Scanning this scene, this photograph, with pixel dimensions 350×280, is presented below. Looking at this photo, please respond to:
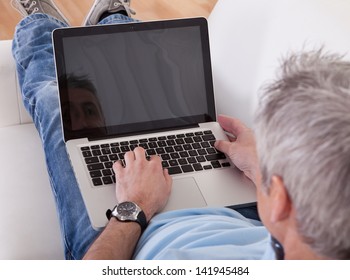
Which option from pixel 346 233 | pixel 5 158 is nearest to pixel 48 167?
pixel 5 158

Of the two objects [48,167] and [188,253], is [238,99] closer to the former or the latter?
[48,167]

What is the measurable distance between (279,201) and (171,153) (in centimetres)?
60

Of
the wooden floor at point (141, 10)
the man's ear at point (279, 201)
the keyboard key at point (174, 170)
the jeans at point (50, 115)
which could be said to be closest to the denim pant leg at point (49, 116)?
the jeans at point (50, 115)

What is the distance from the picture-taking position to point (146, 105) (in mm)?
1456

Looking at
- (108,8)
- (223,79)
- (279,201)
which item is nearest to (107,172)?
(223,79)

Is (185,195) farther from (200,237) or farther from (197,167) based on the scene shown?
(200,237)

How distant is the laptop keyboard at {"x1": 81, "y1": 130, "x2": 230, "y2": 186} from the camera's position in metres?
1.37

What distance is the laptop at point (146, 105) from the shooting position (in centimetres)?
136

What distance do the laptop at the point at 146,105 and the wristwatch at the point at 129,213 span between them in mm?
101

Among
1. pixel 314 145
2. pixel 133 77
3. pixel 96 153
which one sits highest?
pixel 314 145

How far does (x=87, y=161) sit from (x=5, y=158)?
0.24 meters

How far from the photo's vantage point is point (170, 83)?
147cm

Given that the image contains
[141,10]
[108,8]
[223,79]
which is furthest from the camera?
[141,10]

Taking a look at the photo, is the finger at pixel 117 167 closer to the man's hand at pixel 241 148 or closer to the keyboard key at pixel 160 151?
the keyboard key at pixel 160 151
